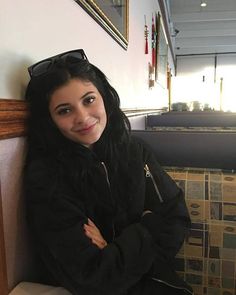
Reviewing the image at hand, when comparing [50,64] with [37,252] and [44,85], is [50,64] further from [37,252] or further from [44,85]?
[37,252]

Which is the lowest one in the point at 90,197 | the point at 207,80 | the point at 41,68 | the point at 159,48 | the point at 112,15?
the point at 90,197

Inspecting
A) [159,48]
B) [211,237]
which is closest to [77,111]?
[211,237]

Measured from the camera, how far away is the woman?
72 cm

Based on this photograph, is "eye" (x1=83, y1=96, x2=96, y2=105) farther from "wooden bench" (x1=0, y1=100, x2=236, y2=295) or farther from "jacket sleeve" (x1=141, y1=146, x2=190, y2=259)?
"jacket sleeve" (x1=141, y1=146, x2=190, y2=259)

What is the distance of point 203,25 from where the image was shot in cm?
675

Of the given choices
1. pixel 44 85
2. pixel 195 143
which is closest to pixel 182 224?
pixel 195 143

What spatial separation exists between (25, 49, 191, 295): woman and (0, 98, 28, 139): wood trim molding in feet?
0.10

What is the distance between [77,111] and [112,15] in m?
0.90

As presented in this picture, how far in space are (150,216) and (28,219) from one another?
1.14 feet

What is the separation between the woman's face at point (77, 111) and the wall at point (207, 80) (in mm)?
9520

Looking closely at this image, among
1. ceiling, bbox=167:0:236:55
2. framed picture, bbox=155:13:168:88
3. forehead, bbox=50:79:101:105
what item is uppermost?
ceiling, bbox=167:0:236:55

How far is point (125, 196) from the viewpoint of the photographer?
89 cm

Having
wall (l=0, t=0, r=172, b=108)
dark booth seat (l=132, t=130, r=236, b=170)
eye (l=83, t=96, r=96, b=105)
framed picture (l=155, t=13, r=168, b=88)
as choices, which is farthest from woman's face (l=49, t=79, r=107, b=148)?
framed picture (l=155, t=13, r=168, b=88)

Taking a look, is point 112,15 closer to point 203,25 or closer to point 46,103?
point 46,103
